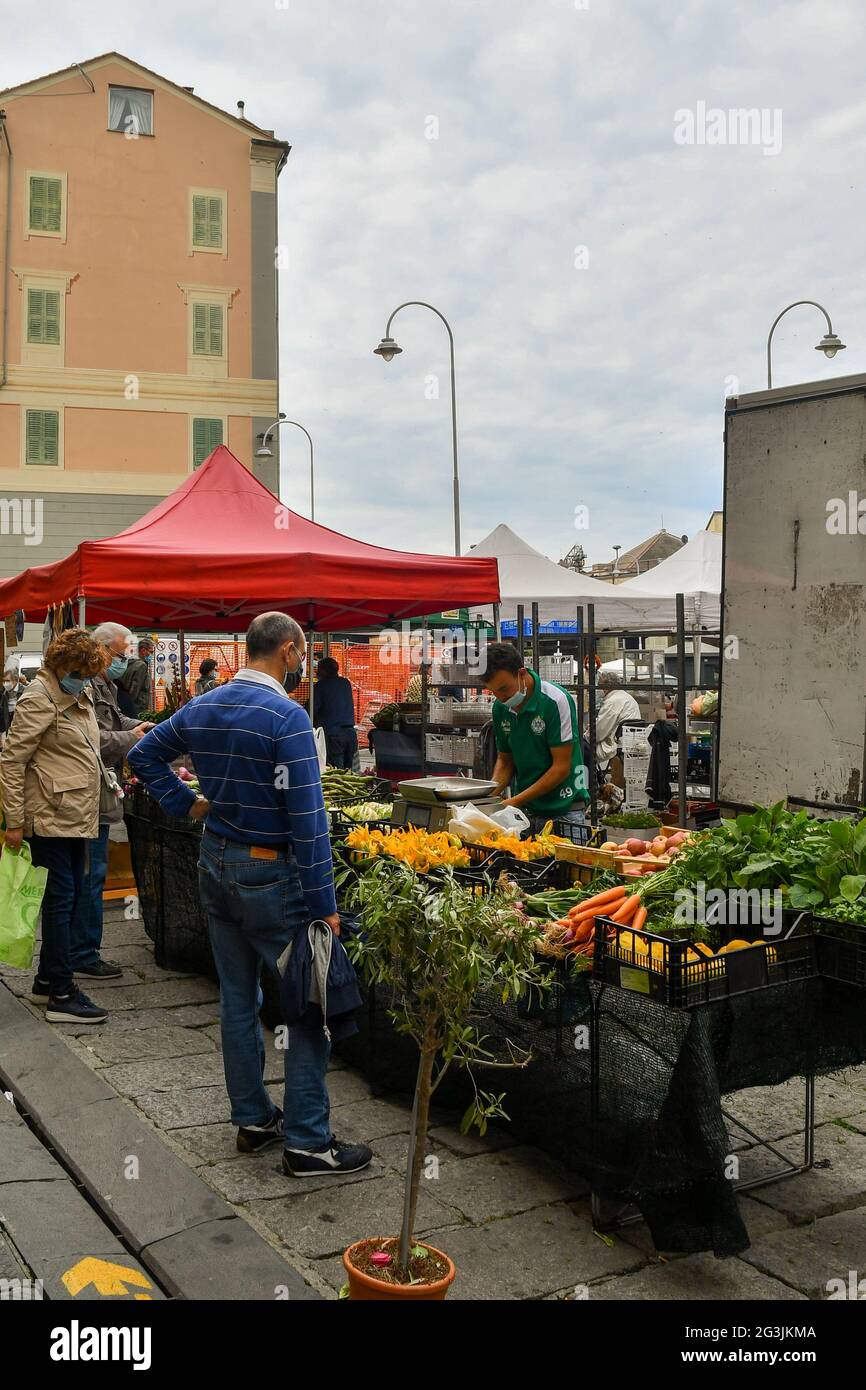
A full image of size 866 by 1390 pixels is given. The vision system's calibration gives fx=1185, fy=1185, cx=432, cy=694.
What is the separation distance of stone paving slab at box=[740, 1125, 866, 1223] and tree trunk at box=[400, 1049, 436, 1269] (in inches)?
61.9

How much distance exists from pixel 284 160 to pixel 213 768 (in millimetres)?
33409

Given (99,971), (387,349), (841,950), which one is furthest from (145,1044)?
(387,349)

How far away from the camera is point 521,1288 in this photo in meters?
3.47

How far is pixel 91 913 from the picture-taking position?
6926 mm

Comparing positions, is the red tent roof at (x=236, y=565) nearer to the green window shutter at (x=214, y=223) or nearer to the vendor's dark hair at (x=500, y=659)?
the vendor's dark hair at (x=500, y=659)

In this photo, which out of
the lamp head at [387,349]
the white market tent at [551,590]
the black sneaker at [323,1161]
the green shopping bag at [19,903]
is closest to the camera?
the black sneaker at [323,1161]

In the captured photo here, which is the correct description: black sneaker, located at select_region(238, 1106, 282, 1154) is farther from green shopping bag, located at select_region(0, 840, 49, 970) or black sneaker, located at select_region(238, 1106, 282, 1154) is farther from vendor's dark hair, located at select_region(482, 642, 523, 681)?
vendor's dark hair, located at select_region(482, 642, 523, 681)

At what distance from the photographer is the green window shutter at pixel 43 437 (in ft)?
103

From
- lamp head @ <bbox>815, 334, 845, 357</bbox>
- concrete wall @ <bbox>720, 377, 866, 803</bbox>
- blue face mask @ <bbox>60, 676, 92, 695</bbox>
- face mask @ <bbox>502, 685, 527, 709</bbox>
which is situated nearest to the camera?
concrete wall @ <bbox>720, 377, 866, 803</bbox>

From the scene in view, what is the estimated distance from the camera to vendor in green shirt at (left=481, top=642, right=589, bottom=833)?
6238 mm

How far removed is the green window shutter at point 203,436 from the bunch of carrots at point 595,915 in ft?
97.3

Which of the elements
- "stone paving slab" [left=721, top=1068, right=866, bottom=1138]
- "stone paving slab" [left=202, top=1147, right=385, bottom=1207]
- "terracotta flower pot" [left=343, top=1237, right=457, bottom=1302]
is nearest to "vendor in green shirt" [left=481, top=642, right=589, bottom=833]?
"stone paving slab" [left=721, top=1068, right=866, bottom=1138]

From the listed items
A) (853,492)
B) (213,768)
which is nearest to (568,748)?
(853,492)

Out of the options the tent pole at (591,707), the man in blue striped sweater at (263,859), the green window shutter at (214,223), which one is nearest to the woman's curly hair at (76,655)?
the man in blue striped sweater at (263,859)
